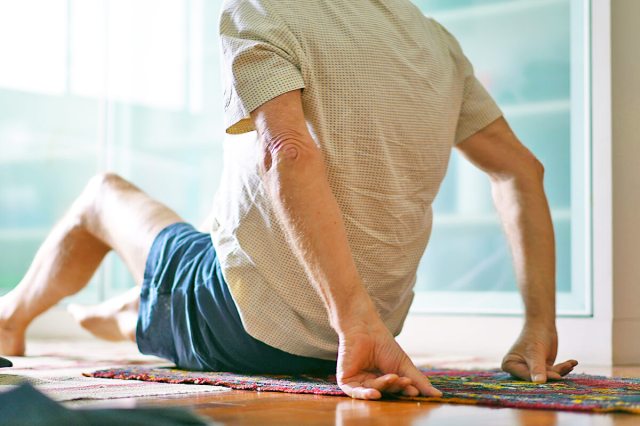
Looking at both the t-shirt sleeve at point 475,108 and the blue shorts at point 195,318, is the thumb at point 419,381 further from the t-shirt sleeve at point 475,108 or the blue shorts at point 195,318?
the t-shirt sleeve at point 475,108

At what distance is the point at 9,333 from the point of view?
221 centimetres

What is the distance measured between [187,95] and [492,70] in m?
1.21

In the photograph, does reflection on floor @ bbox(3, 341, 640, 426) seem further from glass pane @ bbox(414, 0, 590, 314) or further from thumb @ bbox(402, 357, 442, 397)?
glass pane @ bbox(414, 0, 590, 314)

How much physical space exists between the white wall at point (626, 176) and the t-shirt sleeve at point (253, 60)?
44.5 inches

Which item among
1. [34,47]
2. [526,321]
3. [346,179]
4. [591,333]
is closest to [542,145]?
[591,333]

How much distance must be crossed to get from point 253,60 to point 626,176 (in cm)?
121

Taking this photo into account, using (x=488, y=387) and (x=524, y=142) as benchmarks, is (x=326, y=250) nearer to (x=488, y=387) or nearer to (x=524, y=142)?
(x=488, y=387)

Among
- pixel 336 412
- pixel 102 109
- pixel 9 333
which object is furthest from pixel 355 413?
pixel 102 109

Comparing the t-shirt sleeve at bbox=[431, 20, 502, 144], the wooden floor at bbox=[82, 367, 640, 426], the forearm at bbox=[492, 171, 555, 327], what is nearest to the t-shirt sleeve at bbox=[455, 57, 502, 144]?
the t-shirt sleeve at bbox=[431, 20, 502, 144]

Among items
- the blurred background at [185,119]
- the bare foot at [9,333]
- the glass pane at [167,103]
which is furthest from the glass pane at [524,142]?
the bare foot at [9,333]

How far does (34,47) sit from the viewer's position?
153 inches

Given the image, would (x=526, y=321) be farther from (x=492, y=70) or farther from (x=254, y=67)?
(x=492, y=70)

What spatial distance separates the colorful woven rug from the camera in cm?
117

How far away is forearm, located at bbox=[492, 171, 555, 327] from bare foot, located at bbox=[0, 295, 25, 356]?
112 centimetres
